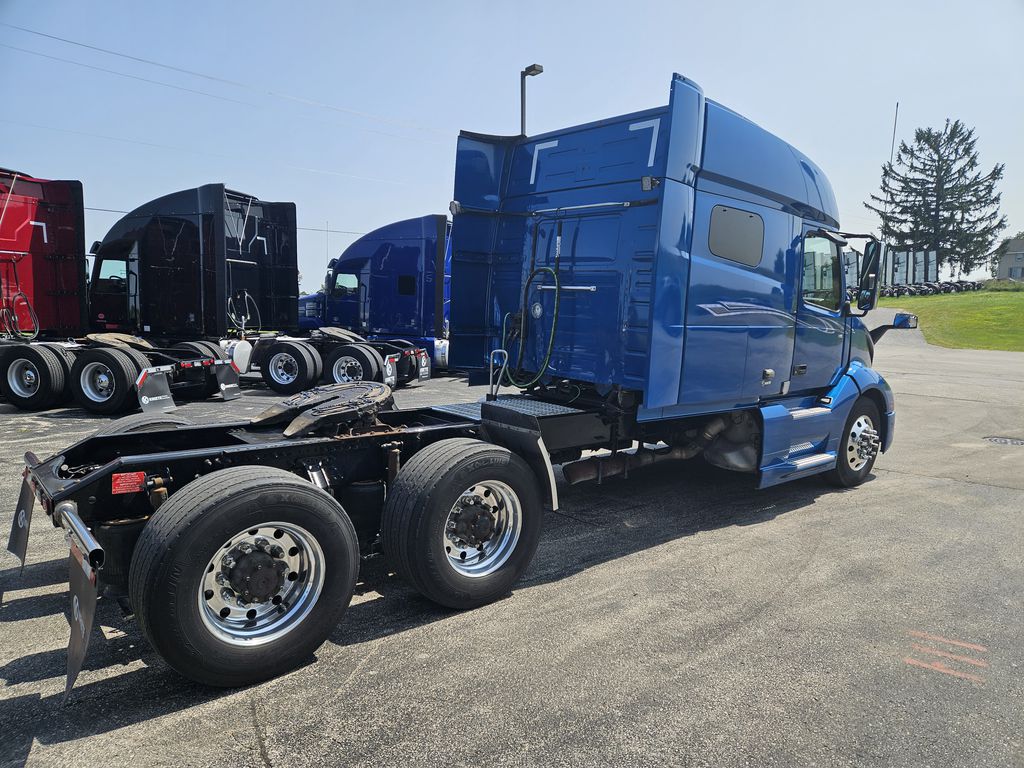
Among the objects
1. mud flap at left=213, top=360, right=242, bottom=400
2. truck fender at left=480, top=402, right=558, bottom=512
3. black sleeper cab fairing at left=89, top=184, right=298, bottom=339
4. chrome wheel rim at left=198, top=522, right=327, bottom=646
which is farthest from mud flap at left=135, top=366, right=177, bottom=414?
chrome wheel rim at left=198, top=522, right=327, bottom=646

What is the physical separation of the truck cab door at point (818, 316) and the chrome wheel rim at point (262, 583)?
4.97m

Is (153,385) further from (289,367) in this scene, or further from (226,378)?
(289,367)

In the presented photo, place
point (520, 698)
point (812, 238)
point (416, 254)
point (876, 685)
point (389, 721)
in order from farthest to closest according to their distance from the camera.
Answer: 1. point (416, 254)
2. point (812, 238)
3. point (876, 685)
4. point (520, 698)
5. point (389, 721)

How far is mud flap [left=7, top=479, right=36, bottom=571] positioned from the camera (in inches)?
144

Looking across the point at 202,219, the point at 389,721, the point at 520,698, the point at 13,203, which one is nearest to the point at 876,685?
the point at 520,698

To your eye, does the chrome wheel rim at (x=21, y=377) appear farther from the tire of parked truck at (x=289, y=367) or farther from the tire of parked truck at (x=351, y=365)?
the tire of parked truck at (x=351, y=365)

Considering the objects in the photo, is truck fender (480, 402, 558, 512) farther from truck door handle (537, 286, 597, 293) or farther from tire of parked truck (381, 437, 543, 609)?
truck door handle (537, 286, 597, 293)

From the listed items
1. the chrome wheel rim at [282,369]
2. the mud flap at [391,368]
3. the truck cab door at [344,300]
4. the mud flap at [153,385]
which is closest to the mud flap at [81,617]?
the mud flap at [153,385]

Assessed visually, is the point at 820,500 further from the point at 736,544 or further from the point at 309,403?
the point at 309,403

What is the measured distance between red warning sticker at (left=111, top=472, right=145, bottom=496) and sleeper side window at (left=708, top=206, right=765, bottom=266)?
4201 millimetres

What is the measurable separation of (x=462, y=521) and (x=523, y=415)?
0.87 m

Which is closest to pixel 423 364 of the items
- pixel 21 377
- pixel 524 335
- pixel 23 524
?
pixel 21 377

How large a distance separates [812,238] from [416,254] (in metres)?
9.47

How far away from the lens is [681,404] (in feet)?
17.3
